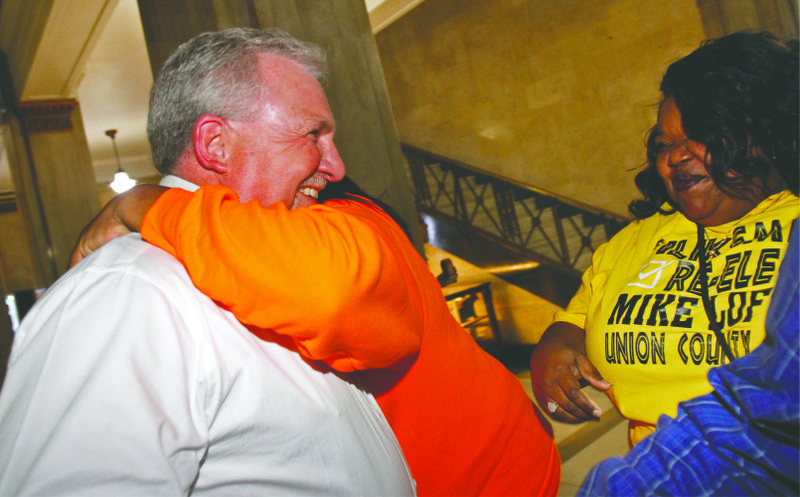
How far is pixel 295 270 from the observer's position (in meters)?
0.76

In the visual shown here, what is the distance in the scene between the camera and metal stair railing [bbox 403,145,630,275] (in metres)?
8.01

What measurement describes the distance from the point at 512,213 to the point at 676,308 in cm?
735

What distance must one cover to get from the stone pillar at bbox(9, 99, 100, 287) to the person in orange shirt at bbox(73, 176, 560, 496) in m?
7.23

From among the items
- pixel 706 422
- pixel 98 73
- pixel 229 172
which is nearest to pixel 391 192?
pixel 229 172

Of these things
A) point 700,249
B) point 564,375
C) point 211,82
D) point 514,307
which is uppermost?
point 211,82

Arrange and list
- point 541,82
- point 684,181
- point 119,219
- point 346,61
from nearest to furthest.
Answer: point 119,219, point 684,181, point 346,61, point 541,82

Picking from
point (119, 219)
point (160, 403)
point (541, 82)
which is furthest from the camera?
point (541, 82)

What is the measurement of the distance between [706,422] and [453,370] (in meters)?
0.57

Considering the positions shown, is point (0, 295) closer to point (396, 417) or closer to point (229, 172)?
point (229, 172)

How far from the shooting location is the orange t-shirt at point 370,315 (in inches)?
30.1

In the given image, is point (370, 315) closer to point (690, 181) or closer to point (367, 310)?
point (367, 310)

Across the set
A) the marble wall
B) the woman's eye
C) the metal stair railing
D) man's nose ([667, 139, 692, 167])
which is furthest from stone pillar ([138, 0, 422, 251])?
the metal stair railing

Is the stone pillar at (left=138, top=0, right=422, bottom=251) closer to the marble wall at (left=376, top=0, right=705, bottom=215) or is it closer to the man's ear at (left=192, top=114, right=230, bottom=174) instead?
the man's ear at (left=192, top=114, right=230, bottom=174)

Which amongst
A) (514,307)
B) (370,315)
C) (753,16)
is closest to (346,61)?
(370,315)
